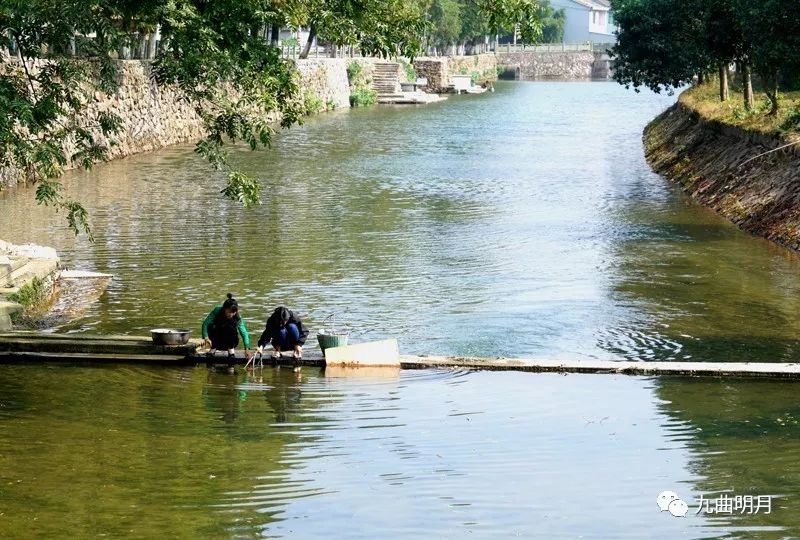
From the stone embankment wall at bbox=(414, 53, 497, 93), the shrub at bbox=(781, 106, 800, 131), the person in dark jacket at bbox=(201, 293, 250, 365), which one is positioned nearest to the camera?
the person in dark jacket at bbox=(201, 293, 250, 365)

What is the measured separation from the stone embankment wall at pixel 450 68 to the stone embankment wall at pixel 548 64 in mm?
2955

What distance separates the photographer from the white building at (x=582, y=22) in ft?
576

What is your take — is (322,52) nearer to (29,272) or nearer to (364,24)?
Result: (29,272)

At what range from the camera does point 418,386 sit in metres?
17.5

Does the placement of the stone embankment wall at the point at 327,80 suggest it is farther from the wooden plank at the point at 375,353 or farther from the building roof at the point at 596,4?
the building roof at the point at 596,4

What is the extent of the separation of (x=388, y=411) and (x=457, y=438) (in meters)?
1.41

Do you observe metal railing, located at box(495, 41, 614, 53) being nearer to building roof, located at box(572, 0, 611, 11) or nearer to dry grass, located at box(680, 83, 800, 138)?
building roof, located at box(572, 0, 611, 11)

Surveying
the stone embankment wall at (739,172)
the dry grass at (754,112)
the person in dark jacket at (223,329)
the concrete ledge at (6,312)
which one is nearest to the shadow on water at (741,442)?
the person in dark jacket at (223,329)

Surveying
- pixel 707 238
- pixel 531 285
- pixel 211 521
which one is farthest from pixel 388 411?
pixel 707 238

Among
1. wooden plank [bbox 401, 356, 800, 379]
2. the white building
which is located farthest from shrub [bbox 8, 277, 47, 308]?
the white building

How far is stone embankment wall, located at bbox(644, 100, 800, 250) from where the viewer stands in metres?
31.2

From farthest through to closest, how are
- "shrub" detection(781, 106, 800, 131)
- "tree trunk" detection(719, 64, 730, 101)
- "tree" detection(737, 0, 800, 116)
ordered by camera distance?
"tree trunk" detection(719, 64, 730, 101)
"shrub" detection(781, 106, 800, 131)
"tree" detection(737, 0, 800, 116)

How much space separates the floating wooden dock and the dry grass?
55.5 feet

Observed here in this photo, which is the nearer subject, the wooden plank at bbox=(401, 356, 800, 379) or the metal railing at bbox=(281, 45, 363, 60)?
the wooden plank at bbox=(401, 356, 800, 379)
